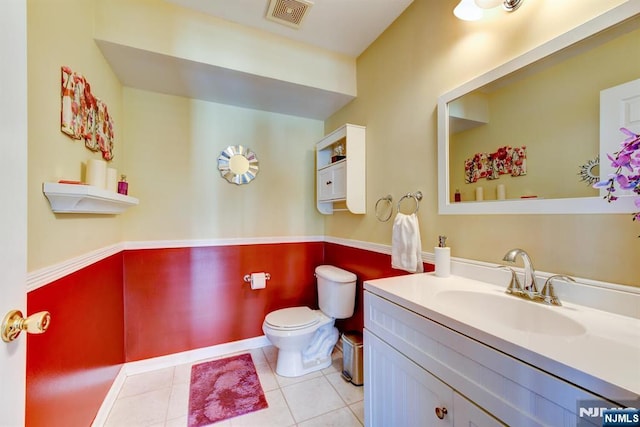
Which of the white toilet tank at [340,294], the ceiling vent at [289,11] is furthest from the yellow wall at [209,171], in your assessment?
the ceiling vent at [289,11]

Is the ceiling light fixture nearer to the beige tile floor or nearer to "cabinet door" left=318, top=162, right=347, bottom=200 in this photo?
"cabinet door" left=318, top=162, right=347, bottom=200

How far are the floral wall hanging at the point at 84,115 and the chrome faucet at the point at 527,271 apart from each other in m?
1.88

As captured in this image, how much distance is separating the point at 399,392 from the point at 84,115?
1915mm

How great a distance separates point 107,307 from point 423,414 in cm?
178

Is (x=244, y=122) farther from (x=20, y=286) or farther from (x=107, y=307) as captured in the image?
(x=20, y=286)

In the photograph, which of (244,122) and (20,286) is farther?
(244,122)

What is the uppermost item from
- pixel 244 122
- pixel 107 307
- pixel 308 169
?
pixel 244 122

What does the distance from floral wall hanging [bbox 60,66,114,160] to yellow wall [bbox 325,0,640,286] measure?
1.70 metres

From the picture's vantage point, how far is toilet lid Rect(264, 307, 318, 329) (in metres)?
1.83

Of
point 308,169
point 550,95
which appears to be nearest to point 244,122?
point 308,169

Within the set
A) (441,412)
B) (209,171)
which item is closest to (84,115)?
(209,171)

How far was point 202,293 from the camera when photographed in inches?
83.1

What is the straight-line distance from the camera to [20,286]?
1.90ft

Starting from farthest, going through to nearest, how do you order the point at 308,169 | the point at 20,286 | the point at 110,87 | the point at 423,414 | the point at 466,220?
1. the point at 308,169
2. the point at 110,87
3. the point at 466,220
4. the point at 423,414
5. the point at 20,286
